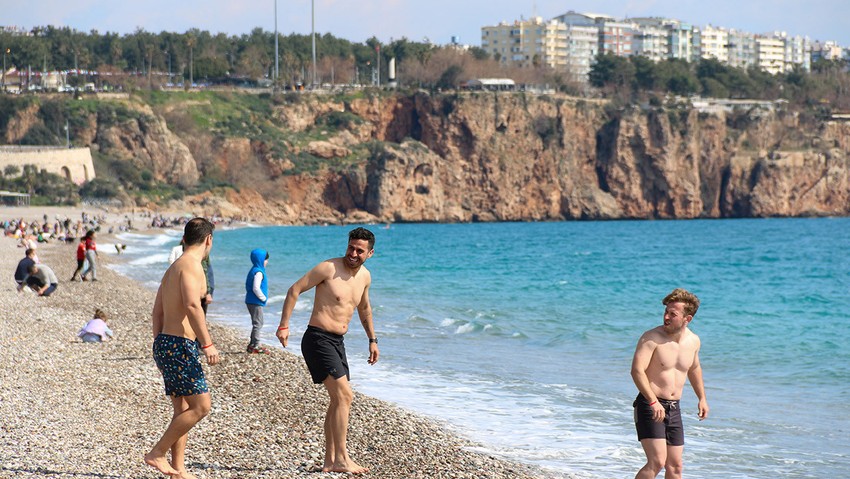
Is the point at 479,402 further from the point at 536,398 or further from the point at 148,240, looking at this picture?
the point at 148,240

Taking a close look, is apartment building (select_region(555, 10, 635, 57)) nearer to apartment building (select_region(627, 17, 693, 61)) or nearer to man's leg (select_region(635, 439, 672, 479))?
apartment building (select_region(627, 17, 693, 61))

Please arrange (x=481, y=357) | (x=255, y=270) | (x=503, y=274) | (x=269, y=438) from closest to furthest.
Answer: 1. (x=269, y=438)
2. (x=255, y=270)
3. (x=481, y=357)
4. (x=503, y=274)

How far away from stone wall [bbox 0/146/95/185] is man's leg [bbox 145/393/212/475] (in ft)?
254

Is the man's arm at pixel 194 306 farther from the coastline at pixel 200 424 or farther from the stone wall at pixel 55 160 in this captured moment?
the stone wall at pixel 55 160

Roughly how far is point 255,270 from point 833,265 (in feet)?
138

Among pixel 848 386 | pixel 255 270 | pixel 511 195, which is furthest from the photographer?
pixel 511 195

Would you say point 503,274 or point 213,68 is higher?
point 213,68

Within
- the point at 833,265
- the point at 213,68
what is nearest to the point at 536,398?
the point at 833,265

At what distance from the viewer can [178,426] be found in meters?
6.73

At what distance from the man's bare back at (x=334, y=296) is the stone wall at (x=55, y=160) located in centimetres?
7717

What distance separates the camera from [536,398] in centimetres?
1230

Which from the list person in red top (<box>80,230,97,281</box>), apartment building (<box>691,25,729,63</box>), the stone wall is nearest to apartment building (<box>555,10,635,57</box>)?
apartment building (<box>691,25,729,63</box>)

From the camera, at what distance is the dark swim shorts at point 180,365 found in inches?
260

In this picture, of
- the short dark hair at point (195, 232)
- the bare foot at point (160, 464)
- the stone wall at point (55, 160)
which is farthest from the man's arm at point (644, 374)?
the stone wall at point (55, 160)
